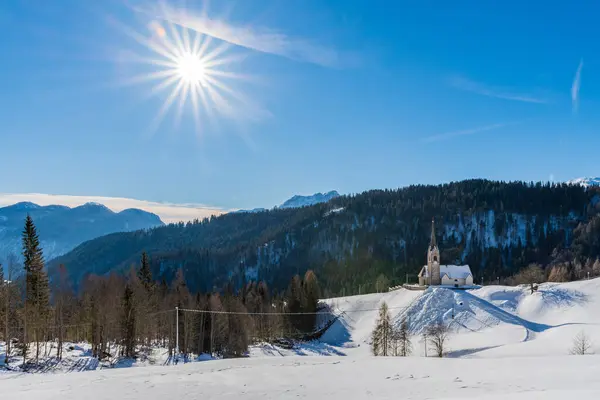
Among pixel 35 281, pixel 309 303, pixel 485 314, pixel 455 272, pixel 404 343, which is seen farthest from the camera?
pixel 455 272

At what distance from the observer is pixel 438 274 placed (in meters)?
96.6

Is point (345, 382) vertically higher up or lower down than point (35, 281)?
lower down

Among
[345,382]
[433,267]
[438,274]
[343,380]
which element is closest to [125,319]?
A: [343,380]

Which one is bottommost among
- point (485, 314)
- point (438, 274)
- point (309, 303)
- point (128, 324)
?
point (485, 314)

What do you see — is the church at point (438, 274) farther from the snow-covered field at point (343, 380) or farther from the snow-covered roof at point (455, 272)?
the snow-covered field at point (343, 380)

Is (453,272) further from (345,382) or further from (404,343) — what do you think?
(345,382)

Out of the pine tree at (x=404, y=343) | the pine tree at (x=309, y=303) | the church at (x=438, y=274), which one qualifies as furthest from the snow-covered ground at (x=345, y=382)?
the church at (x=438, y=274)

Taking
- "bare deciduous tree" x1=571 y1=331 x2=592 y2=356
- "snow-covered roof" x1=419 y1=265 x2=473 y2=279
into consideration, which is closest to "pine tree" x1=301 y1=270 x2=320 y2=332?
"snow-covered roof" x1=419 y1=265 x2=473 y2=279

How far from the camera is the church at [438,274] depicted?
96.4 metres

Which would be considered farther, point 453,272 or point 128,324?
point 453,272

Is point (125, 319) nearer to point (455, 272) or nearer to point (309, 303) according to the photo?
point (309, 303)

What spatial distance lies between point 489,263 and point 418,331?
450 ft

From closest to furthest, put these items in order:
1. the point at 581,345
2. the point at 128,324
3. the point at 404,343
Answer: the point at 581,345, the point at 404,343, the point at 128,324

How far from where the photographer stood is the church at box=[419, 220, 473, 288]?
96438 millimetres
